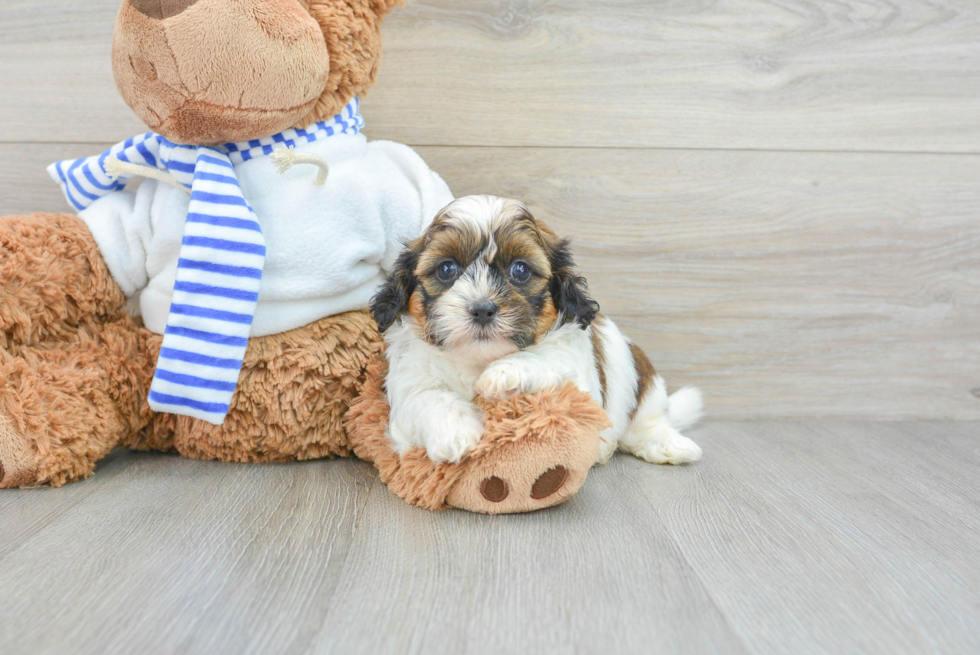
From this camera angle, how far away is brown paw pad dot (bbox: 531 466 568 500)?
1435mm

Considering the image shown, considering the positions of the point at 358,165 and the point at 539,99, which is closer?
the point at 358,165

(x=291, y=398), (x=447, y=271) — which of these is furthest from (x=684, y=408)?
(x=291, y=398)

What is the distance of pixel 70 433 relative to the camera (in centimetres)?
161

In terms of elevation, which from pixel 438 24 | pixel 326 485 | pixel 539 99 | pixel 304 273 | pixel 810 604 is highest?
pixel 438 24

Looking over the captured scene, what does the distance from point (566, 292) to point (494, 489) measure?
0.45 meters

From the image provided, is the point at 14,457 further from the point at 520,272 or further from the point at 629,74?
the point at 629,74

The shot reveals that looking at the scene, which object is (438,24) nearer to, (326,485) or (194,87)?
(194,87)

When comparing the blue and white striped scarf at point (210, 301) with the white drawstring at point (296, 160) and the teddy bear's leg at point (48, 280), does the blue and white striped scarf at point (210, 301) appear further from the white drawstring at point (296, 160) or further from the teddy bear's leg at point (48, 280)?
the teddy bear's leg at point (48, 280)

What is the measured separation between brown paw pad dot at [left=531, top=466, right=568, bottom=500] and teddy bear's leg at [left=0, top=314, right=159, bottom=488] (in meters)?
1.02

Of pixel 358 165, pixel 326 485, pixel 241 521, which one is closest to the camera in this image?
pixel 241 521

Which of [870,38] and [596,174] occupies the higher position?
[870,38]

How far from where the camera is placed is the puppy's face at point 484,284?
1444 millimetres

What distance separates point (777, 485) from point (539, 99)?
1265mm

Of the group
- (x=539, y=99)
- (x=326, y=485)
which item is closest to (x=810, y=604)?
(x=326, y=485)
